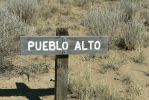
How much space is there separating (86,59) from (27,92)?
197cm

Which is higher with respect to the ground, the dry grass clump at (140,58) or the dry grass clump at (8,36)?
the dry grass clump at (8,36)

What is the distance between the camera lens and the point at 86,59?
880 cm

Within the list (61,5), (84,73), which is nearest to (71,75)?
(84,73)

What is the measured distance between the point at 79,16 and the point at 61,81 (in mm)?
6559

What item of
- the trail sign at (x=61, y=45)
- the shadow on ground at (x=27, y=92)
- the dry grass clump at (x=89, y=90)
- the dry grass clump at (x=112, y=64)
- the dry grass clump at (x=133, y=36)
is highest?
the trail sign at (x=61, y=45)

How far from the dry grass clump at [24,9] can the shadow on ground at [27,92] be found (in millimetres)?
3944

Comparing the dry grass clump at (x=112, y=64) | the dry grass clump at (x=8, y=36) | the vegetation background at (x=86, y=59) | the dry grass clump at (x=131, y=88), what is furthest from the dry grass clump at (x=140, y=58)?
the dry grass clump at (x=8, y=36)

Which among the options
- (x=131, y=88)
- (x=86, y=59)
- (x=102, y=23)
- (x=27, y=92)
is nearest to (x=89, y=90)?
(x=131, y=88)

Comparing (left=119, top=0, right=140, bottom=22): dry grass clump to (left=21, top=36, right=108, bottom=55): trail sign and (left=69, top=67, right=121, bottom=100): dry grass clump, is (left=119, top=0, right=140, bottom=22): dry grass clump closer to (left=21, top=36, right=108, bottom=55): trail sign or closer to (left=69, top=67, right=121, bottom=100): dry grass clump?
(left=69, top=67, right=121, bottom=100): dry grass clump

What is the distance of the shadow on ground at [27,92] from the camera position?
23.1 ft

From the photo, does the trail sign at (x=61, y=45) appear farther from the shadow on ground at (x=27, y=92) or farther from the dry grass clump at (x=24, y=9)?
the dry grass clump at (x=24, y=9)

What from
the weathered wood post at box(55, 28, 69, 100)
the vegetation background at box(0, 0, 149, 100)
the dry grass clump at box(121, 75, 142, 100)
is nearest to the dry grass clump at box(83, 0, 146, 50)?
the vegetation background at box(0, 0, 149, 100)

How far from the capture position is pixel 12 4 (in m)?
11.3

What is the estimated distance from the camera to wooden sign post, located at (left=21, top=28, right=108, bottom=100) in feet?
18.7
